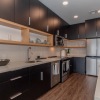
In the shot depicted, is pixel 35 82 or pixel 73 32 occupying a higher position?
pixel 73 32

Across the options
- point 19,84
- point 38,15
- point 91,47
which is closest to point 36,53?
point 38,15

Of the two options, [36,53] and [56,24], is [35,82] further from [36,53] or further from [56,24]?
[56,24]

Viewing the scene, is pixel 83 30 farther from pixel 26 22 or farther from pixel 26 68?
pixel 26 68

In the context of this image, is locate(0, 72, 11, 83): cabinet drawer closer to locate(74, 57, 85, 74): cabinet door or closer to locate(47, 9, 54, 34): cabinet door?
locate(47, 9, 54, 34): cabinet door

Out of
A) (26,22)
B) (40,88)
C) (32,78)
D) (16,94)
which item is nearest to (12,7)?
(26,22)

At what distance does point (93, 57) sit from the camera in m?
4.66

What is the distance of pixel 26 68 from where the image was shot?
2.06 m

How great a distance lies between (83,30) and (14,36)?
3858 millimetres

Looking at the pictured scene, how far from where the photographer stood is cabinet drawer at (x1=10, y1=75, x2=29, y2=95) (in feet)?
5.79

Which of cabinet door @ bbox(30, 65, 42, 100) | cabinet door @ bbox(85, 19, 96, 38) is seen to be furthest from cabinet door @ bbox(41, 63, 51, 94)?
cabinet door @ bbox(85, 19, 96, 38)

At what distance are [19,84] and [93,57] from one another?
149 inches

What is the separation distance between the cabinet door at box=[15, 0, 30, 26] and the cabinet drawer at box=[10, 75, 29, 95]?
1.23 meters

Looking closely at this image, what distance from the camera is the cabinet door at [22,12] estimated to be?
7.39ft

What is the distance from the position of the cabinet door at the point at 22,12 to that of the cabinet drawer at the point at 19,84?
48.5 inches
